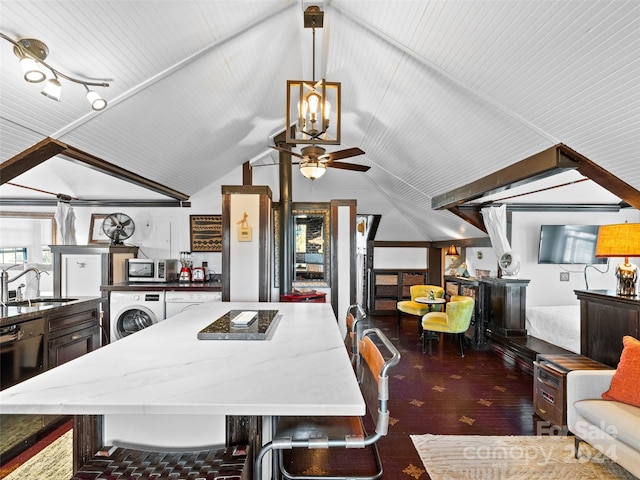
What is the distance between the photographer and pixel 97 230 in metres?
5.57

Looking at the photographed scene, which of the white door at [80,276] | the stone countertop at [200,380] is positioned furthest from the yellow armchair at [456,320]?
the white door at [80,276]

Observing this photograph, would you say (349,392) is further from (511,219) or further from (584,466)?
(511,219)

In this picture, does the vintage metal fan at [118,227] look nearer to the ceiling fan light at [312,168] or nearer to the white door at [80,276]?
the white door at [80,276]

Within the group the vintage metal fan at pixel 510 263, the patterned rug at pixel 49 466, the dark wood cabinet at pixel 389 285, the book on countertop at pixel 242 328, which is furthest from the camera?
the dark wood cabinet at pixel 389 285

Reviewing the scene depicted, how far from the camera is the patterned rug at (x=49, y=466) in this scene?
6.69 ft

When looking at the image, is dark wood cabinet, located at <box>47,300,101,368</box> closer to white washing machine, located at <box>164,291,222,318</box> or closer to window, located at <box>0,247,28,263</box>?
white washing machine, located at <box>164,291,222,318</box>

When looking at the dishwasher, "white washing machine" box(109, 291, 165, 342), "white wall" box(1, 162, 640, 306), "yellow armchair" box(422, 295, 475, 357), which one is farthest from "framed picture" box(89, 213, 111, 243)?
"yellow armchair" box(422, 295, 475, 357)

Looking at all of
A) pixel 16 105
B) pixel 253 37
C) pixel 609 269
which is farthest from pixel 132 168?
pixel 609 269

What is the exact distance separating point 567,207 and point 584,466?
3627mm

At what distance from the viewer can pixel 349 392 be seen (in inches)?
40.8

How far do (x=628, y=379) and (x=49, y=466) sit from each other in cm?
373

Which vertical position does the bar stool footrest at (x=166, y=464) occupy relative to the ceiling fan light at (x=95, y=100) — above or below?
below

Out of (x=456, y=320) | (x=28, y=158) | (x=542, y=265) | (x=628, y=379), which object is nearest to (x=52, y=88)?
(x=28, y=158)

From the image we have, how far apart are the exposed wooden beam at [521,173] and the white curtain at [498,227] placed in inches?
25.9
